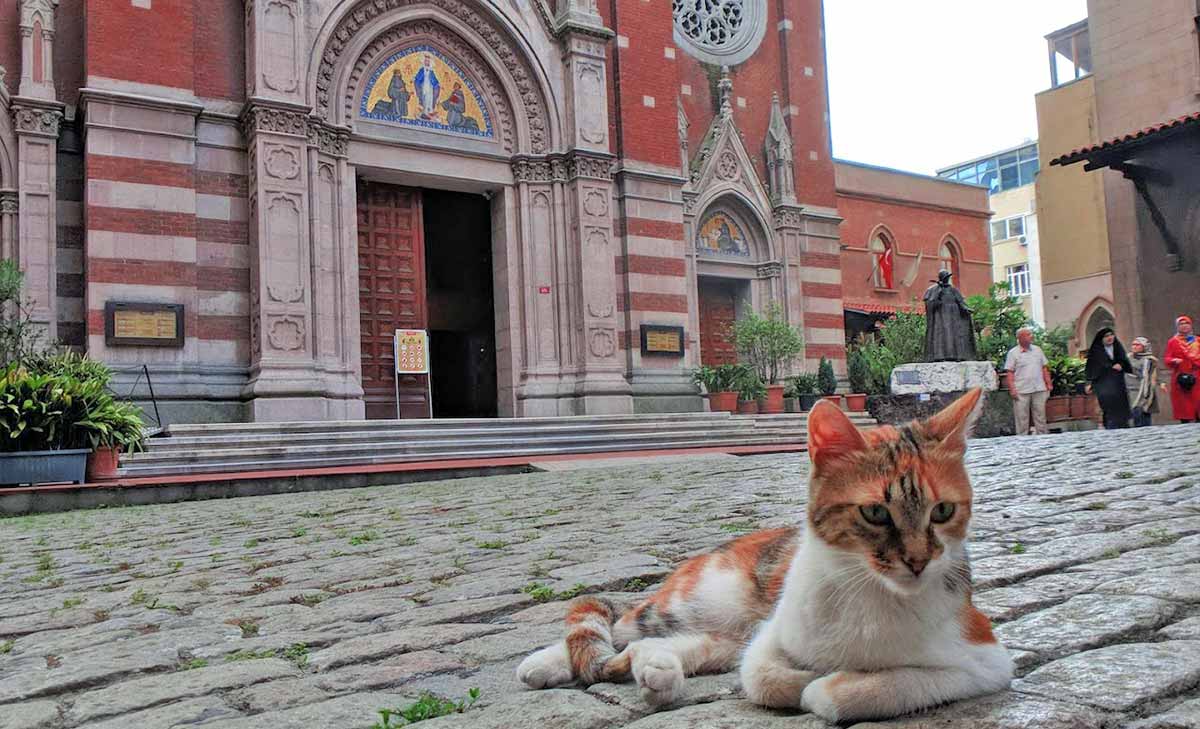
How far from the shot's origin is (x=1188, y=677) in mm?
2141

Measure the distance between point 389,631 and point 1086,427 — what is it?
21.4m

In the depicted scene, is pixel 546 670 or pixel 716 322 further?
pixel 716 322

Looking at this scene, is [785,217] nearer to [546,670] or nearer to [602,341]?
[602,341]

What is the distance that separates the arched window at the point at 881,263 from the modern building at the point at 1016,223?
2328 cm

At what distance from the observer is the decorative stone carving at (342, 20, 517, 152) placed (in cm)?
1877

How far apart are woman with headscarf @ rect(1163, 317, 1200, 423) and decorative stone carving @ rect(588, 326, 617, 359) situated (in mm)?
10314

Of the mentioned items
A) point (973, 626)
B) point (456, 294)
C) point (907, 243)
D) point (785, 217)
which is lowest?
point (973, 626)

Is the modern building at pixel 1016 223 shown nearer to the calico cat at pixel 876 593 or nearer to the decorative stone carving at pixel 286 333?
the decorative stone carving at pixel 286 333

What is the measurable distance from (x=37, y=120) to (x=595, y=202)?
10568 millimetres

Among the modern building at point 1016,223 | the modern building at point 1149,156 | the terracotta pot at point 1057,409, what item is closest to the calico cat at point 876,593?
the modern building at point 1149,156

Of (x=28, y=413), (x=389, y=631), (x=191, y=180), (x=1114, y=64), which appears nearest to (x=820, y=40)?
(x=1114, y=64)

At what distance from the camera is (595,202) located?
67.7 ft

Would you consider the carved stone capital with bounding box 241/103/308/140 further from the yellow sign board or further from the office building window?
the office building window

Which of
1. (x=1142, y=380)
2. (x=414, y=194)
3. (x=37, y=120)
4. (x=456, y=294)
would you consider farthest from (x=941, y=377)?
(x=37, y=120)
